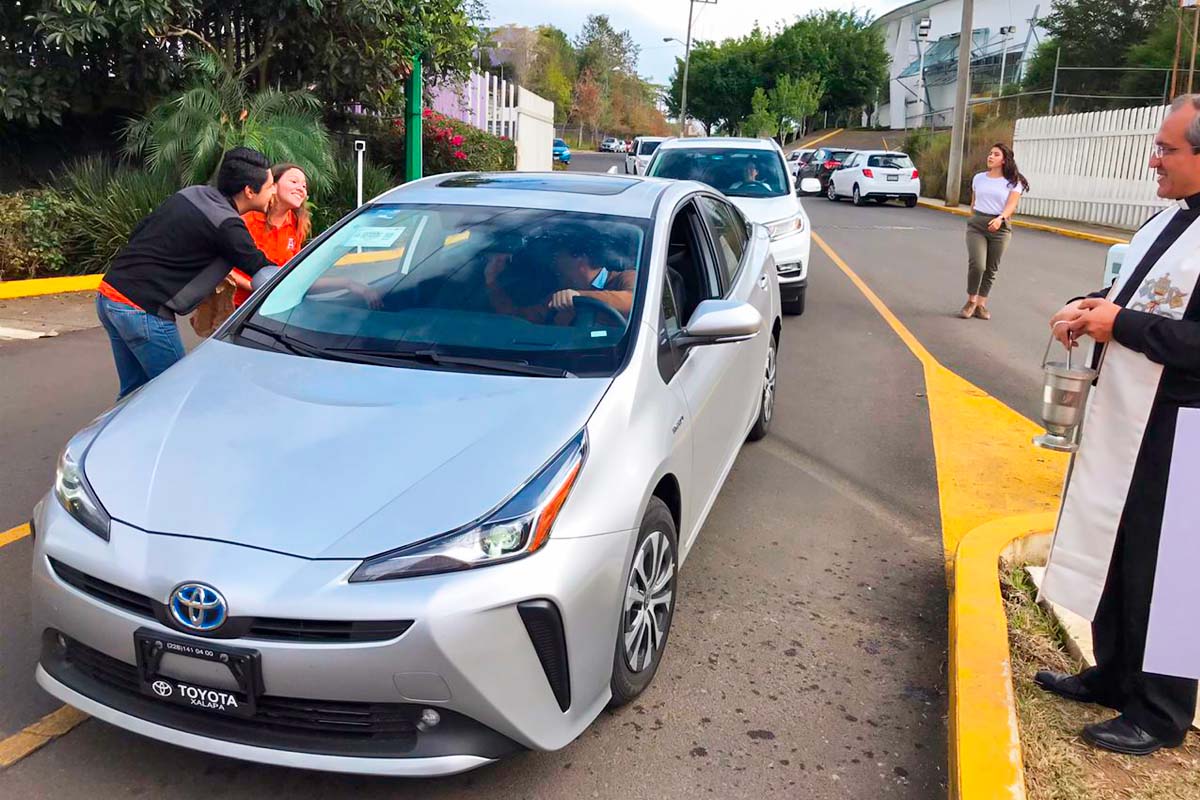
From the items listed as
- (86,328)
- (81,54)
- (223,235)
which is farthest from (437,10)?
(223,235)

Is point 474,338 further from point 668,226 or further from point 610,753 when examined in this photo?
point 610,753

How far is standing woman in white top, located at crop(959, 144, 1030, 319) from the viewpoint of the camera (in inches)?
408

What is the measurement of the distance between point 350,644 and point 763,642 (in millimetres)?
1913

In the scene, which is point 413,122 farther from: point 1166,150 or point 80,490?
point 1166,150

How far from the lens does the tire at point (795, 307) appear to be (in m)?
10.8

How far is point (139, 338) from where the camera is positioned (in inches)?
180

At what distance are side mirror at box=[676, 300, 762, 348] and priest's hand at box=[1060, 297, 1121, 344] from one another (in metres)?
1.22

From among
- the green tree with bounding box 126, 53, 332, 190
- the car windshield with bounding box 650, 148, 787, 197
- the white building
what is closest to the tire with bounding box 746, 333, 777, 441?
the car windshield with bounding box 650, 148, 787, 197

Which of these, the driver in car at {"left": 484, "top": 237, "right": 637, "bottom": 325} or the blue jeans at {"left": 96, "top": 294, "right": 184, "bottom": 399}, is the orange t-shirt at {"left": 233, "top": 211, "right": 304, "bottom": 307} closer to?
the blue jeans at {"left": 96, "top": 294, "right": 184, "bottom": 399}

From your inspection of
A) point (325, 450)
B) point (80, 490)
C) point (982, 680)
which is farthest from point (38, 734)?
point (982, 680)

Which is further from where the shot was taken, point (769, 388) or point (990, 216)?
point (990, 216)

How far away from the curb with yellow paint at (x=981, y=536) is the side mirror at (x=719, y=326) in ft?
4.25

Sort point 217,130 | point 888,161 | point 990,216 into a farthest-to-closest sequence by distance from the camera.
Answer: point 888,161, point 217,130, point 990,216

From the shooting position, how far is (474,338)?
3746 millimetres
